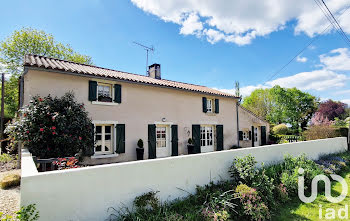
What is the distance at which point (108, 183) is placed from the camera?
3.33m

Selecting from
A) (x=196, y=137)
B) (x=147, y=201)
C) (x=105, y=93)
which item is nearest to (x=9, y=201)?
(x=147, y=201)

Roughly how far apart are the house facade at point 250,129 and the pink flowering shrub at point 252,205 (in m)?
11.1

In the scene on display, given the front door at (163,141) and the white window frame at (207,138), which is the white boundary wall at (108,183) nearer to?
the front door at (163,141)

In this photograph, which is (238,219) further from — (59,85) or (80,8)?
(80,8)

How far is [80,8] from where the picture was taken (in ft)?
31.8

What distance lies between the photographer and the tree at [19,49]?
Result: 61.8 feet

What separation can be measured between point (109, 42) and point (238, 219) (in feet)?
40.7

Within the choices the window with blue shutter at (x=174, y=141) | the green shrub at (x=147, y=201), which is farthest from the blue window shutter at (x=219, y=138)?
the green shrub at (x=147, y=201)

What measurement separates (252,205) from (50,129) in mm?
6492

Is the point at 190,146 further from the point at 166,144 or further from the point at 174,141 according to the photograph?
the point at 166,144

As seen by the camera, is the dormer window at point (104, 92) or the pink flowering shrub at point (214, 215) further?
the dormer window at point (104, 92)

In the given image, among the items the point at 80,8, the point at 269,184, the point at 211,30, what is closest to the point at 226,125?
the point at 211,30

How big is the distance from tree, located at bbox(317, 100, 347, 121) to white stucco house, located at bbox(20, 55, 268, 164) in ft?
117

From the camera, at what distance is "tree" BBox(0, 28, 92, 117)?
1885 centimetres
